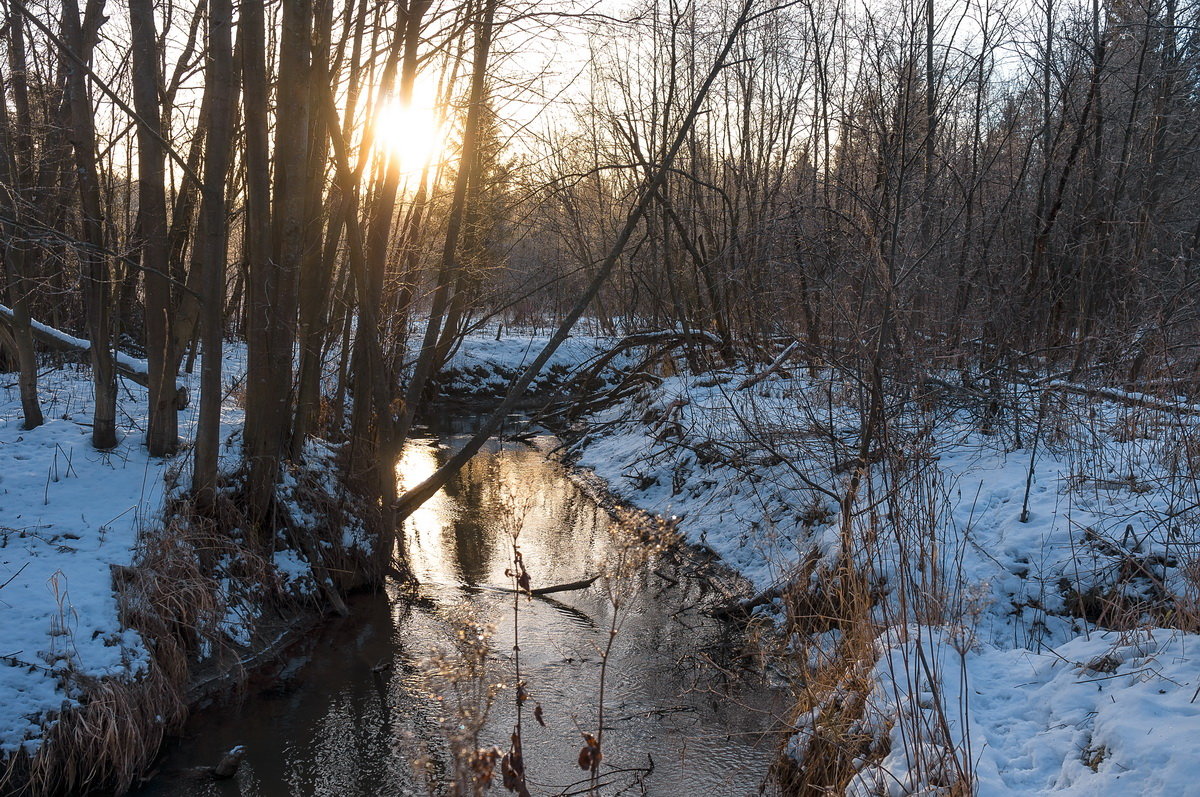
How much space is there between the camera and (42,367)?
11.8 m

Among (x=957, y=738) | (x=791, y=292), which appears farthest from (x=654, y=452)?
Result: (x=957, y=738)

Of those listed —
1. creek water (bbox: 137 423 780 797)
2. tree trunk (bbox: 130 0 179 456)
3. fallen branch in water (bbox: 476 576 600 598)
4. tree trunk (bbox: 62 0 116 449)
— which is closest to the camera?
creek water (bbox: 137 423 780 797)

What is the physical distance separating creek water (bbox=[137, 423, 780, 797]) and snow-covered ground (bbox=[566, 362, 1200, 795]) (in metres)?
0.84

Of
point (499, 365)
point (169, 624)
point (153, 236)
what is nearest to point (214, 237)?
point (153, 236)

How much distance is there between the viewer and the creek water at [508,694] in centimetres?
507

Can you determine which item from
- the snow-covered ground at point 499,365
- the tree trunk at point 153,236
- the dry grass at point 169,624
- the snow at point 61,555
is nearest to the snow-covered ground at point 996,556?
the dry grass at point 169,624

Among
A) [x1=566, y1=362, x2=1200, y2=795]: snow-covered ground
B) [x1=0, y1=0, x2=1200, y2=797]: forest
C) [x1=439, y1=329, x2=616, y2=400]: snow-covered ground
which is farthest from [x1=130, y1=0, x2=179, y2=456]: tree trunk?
[x1=439, y1=329, x2=616, y2=400]: snow-covered ground

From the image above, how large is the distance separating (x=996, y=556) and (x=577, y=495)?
6.73 m

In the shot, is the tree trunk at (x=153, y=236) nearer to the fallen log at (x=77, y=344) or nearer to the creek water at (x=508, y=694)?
the fallen log at (x=77, y=344)

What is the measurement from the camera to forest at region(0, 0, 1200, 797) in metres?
4.51

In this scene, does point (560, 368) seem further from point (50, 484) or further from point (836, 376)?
point (50, 484)

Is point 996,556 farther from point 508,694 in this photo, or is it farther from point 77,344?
point 77,344

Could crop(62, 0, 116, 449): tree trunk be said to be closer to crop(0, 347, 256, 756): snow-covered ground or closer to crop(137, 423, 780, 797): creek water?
crop(0, 347, 256, 756): snow-covered ground

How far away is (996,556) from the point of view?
6.50m
